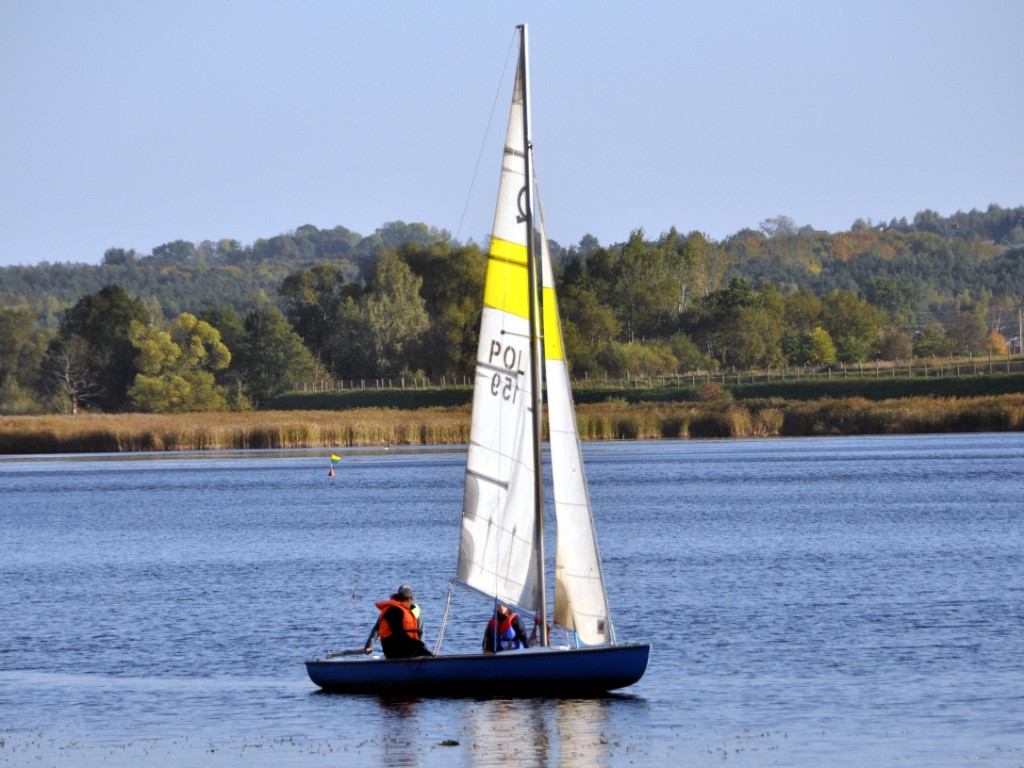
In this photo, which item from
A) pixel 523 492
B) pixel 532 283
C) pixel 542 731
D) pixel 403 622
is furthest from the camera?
pixel 403 622

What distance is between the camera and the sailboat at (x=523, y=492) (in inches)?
815

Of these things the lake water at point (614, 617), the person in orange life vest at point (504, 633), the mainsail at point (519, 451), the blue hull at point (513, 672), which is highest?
the mainsail at point (519, 451)

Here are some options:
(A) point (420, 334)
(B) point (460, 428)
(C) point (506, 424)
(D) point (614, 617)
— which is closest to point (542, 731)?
(C) point (506, 424)

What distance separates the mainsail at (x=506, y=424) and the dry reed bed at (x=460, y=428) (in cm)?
7194

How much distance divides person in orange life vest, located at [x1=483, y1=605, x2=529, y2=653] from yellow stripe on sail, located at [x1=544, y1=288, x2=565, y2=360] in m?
3.80

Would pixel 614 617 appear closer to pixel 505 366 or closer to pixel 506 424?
pixel 506 424

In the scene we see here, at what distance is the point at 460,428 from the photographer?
94750mm

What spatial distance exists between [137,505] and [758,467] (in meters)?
29.9

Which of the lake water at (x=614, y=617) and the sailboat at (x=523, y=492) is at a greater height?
the sailboat at (x=523, y=492)

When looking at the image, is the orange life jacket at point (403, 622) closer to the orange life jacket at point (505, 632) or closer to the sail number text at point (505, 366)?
the orange life jacket at point (505, 632)

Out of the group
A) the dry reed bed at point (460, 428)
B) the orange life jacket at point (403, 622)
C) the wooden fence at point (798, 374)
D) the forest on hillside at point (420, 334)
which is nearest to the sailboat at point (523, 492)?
the orange life jacket at point (403, 622)

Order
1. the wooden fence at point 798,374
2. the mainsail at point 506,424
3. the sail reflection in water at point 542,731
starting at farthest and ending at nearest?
the wooden fence at point 798,374
the mainsail at point 506,424
the sail reflection in water at point 542,731

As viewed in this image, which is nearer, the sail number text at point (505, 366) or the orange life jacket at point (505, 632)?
the sail number text at point (505, 366)

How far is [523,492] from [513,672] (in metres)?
2.45
